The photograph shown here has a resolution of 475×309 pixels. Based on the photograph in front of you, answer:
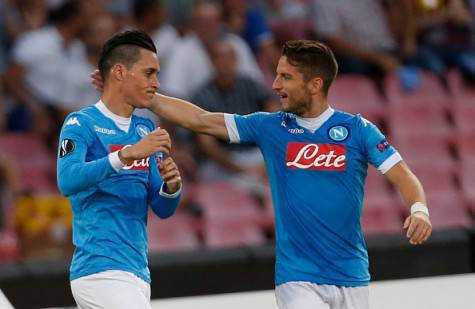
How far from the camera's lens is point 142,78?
503cm

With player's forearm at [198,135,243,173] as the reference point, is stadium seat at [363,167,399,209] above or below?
below

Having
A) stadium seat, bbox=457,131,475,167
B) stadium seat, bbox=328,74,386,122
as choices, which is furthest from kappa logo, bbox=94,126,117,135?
stadium seat, bbox=457,131,475,167

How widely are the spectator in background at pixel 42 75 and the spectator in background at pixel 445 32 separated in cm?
327

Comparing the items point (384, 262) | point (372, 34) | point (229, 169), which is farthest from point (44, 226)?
point (372, 34)

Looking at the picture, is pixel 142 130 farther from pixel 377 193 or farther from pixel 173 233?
pixel 377 193

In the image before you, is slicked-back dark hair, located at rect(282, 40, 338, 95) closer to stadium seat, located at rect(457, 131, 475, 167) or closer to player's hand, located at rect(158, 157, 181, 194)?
player's hand, located at rect(158, 157, 181, 194)

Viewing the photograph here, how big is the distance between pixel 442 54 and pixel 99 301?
692 cm

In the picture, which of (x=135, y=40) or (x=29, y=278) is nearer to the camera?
(x=135, y=40)

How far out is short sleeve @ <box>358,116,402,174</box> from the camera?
16.9ft

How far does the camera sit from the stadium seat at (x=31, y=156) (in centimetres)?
912

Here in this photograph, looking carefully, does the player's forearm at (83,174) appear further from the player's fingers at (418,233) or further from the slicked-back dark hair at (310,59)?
the player's fingers at (418,233)

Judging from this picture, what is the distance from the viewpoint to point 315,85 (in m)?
5.26

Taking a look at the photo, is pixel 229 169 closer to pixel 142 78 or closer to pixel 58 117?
pixel 58 117

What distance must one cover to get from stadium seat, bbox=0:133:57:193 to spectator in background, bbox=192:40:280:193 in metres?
1.19
